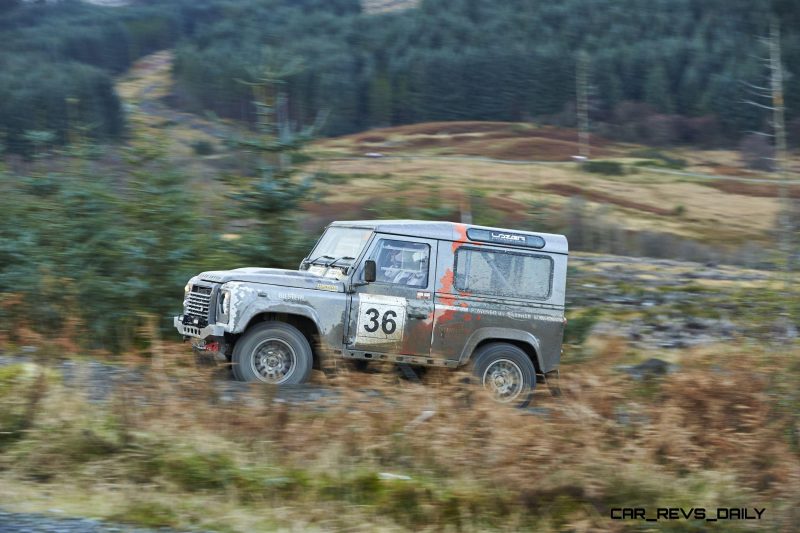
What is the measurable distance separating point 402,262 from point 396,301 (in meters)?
0.46

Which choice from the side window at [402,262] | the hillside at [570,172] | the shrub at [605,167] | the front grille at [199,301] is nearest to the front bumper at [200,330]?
the front grille at [199,301]

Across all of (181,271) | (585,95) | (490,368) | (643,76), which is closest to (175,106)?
(585,95)

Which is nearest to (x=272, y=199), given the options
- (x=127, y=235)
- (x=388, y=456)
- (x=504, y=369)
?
(x=127, y=235)

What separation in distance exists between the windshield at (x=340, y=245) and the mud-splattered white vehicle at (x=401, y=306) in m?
0.02

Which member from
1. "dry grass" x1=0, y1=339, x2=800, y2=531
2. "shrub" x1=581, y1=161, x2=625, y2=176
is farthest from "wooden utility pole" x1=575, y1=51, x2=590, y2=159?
→ "dry grass" x1=0, y1=339, x2=800, y2=531

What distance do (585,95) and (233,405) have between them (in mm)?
84319

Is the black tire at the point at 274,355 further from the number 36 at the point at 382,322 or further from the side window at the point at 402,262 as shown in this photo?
the side window at the point at 402,262

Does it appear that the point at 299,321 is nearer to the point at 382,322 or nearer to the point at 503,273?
the point at 382,322

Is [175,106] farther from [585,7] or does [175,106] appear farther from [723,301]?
[585,7]

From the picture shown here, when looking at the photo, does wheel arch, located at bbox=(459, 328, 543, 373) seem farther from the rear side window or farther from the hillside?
the hillside

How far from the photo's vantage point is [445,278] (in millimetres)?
10109

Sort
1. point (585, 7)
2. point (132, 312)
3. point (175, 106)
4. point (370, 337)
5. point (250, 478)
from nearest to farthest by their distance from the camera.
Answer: point (250, 478), point (370, 337), point (132, 312), point (175, 106), point (585, 7)

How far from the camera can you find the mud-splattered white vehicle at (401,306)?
9492 mm

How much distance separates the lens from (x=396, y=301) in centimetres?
991
